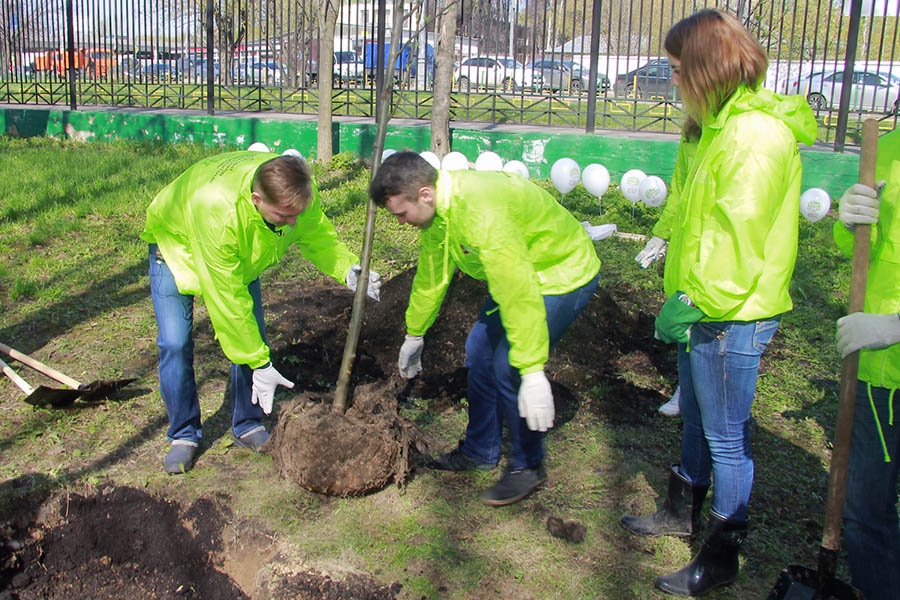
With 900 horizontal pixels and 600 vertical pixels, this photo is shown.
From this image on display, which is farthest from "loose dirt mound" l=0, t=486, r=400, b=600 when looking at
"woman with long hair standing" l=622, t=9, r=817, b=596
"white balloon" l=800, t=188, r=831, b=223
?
"white balloon" l=800, t=188, r=831, b=223

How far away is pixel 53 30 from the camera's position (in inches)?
501

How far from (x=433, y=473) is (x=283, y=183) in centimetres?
148

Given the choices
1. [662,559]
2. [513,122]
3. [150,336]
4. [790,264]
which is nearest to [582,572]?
[662,559]

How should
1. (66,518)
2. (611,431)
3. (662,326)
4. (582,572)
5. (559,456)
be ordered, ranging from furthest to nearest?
1. (611,431)
2. (559,456)
3. (66,518)
4. (582,572)
5. (662,326)

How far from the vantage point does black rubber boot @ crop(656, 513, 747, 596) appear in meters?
2.46

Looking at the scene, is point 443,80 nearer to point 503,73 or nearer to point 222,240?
point 503,73

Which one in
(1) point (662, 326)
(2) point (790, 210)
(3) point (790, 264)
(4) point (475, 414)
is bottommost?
(4) point (475, 414)

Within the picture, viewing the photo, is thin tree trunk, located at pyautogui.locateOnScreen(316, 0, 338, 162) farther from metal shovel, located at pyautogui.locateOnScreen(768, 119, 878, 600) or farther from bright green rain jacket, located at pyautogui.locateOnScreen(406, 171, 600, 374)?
metal shovel, located at pyautogui.locateOnScreen(768, 119, 878, 600)

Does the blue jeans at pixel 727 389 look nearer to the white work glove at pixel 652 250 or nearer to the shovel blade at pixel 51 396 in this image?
the white work glove at pixel 652 250

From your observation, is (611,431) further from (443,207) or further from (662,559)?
(443,207)

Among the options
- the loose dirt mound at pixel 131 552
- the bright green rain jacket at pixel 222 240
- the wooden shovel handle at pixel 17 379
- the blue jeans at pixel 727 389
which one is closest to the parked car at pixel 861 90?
the blue jeans at pixel 727 389

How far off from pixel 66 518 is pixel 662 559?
2391mm

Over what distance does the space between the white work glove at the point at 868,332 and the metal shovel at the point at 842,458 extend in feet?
0.34

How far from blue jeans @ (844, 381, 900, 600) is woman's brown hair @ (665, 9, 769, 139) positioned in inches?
38.4
